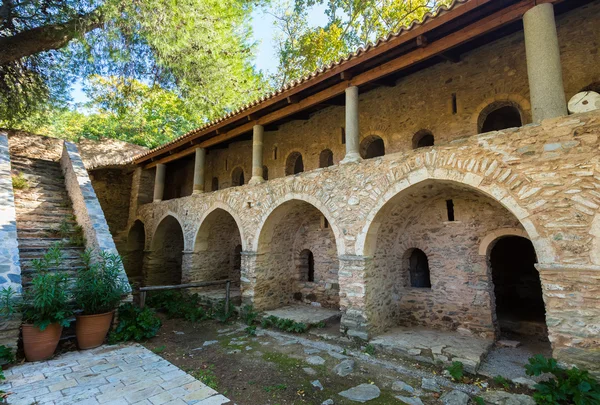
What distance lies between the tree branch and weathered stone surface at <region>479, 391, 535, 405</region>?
11.7 m

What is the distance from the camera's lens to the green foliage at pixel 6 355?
439cm

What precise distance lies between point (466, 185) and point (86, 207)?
27.8 ft

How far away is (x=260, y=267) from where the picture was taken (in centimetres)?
843

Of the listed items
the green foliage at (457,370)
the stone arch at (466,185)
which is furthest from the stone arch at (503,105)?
the green foliage at (457,370)

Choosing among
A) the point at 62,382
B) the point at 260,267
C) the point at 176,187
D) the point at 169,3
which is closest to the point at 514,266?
the point at 260,267

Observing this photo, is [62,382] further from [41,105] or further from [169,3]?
[41,105]

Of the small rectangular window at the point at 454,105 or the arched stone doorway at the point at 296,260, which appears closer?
the small rectangular window at the point at 454,105

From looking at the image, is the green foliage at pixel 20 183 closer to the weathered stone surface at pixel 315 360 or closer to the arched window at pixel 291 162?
the arched window at pixel 291 162

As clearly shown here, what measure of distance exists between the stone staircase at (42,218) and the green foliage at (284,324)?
4.42m

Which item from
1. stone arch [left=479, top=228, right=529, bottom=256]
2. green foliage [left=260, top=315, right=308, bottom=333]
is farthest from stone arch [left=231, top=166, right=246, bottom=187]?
stone arch [left=479, top=228, right=529, bottom=256]

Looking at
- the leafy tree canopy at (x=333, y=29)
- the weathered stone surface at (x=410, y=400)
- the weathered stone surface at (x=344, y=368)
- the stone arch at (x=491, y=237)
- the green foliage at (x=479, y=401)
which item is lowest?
the weathered stone surface at (x=410, y=400)

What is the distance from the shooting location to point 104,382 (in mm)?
4059

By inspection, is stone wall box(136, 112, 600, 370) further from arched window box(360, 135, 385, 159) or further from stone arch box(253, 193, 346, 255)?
arched window box(360, 135, 385, 159)

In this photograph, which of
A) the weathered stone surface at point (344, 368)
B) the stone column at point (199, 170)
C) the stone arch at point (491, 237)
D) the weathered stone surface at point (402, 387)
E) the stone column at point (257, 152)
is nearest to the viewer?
the weathered stone surface at point (402, 387)
